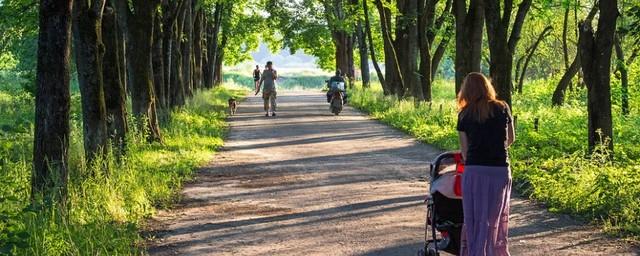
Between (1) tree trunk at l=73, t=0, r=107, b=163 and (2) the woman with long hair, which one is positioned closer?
(2) the woman with long hair

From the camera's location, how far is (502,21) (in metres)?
14.6

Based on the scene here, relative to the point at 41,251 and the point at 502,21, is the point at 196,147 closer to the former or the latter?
the point at 502,21

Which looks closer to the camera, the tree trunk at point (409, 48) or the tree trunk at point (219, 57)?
the tree trunk at point (409, 48)

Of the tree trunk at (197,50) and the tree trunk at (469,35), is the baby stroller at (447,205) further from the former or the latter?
the tree trunk at (197,50)

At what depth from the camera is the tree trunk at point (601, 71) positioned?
11.6 meters

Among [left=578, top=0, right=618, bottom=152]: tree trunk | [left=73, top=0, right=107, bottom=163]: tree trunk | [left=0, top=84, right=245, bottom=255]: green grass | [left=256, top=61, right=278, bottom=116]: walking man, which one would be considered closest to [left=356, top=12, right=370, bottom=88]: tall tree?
[left=256, top=61, right=278, bottom=116]: walking man

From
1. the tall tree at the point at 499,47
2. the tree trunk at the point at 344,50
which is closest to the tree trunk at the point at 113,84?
the tall tree at the point at 499,47

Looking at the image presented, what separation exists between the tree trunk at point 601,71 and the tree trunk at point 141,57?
8.41 metres

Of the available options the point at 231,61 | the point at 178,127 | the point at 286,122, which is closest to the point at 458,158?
the point at 178,127

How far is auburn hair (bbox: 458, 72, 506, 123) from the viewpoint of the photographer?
566cm

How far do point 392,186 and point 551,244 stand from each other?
12.4 feet

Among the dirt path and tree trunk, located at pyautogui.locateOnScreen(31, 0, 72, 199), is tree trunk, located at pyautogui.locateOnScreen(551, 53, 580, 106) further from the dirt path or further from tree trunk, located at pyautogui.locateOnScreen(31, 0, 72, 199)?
tree trunk, located at pyautogui.locateOnScreen(31, 0, 72, 199)

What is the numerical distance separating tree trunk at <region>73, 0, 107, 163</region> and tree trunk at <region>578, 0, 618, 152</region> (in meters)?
7.02

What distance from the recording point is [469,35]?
696 inches
